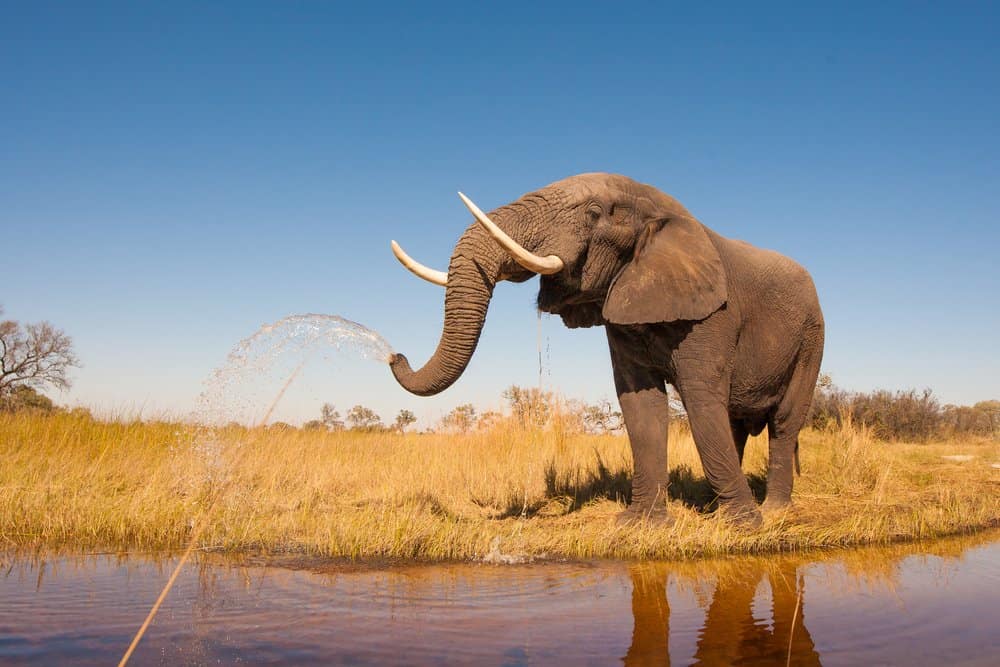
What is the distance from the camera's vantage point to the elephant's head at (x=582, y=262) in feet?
19.1

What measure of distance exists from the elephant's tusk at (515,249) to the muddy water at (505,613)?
2.20 metres

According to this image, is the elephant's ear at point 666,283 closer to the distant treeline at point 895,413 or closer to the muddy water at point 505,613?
the muddy water at point 505,613

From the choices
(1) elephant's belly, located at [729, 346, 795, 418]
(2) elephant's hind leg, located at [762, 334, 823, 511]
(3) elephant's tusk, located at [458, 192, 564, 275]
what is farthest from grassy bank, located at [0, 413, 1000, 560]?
(3) elephant's tusk, located at [458, 192, 564, 275]

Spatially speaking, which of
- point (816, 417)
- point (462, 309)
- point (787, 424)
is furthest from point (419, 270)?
point (816, 417)

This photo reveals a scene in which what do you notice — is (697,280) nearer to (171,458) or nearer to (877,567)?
(877,567)

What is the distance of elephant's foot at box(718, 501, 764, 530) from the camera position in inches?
255

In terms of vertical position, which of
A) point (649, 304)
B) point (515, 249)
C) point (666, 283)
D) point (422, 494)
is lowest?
point (422, 494)

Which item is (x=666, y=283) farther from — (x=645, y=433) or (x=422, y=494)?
(x=422, y=494)

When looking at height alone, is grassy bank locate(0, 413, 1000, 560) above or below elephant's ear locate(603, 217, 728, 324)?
below

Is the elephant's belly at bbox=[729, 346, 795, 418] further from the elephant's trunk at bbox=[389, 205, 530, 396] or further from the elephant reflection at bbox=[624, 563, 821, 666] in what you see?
the elephant's trunk at bbox=[389, 205, 530, 396]

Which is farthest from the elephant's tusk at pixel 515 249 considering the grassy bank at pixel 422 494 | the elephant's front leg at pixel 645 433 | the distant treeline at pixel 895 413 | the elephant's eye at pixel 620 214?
the distant treeline at pixel 895 413

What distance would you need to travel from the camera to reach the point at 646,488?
6965 millimetres

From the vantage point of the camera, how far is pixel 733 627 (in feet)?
11.9

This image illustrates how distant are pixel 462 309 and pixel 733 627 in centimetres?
302
